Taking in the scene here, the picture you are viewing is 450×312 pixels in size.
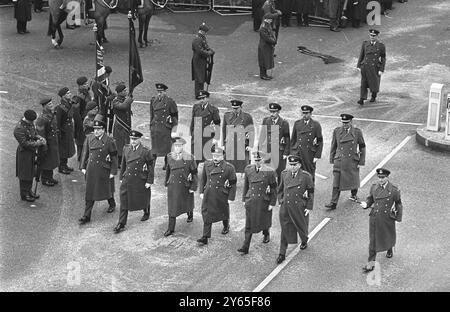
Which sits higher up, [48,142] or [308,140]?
[308,140]

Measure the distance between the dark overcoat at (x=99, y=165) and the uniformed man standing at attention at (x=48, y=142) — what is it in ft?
5.47

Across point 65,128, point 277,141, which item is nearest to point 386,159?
point 277,141

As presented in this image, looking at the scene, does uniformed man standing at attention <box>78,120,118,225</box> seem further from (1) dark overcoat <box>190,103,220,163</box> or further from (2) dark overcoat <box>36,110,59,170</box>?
(1) dark overcoat <box>190,103,220,163</box>

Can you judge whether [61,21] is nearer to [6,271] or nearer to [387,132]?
[387,132]

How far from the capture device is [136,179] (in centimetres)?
1962

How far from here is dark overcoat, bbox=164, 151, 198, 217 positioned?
19.4m

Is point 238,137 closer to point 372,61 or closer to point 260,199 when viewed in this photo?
point 260,199

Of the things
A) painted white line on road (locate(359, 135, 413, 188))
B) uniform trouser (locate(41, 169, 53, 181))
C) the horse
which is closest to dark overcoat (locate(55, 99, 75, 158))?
uniform trouser (locate(41, 169, 53, 181))

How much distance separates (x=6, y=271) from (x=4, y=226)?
196cm

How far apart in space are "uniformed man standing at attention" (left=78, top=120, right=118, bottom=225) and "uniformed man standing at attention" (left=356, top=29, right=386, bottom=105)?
8103 millimetres

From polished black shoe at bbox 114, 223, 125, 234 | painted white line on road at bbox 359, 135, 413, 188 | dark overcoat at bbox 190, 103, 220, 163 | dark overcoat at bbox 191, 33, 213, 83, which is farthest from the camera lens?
dark overcoat at bbox 191, 33, 213, 83

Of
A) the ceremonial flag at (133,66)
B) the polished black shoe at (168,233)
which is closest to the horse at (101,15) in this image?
the ceremonial flag at (133,66)

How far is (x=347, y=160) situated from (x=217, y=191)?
2.86 meters

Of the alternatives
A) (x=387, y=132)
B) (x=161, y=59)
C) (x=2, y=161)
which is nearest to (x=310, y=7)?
(x=161, y=59)
